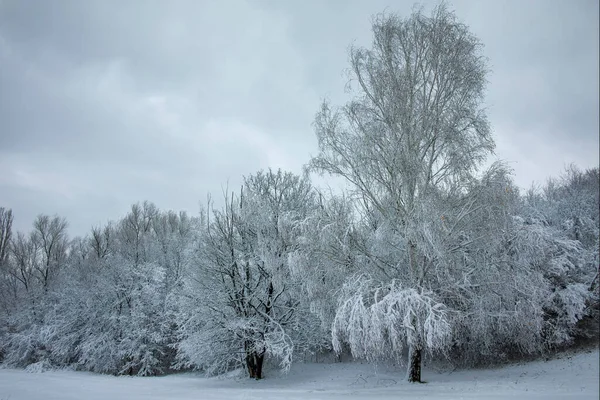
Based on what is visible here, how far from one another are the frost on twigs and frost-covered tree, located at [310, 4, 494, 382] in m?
0.07

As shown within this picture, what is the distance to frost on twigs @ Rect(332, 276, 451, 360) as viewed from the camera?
9016 millimetres

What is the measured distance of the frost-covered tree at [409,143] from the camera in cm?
1024

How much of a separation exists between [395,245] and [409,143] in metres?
2.95

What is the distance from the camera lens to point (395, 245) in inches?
449

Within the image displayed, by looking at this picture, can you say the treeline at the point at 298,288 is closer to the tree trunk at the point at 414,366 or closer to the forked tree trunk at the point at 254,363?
the forked tree trunk at the point at 254,363

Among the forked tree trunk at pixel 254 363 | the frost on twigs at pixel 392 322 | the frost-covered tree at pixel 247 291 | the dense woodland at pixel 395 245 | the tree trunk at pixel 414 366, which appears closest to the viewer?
the frost on twigs at pixel 392 322

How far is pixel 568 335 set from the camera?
18.8 metres

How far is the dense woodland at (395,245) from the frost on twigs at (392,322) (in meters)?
0.04

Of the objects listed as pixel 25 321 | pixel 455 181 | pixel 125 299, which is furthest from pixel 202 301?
pixel 25 321

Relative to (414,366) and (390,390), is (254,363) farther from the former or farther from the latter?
(390,390)

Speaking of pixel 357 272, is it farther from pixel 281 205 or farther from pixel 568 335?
pixel 568 335

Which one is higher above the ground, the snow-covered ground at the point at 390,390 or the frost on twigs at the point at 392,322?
the frost on twigs at the point at 392,322

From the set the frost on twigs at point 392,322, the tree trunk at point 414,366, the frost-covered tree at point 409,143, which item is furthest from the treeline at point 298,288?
the tree trunk at point 414,366

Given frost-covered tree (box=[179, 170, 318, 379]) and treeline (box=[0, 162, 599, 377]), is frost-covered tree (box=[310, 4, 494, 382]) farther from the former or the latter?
frost-covered tree (box=[179, 170, 318, 379])
